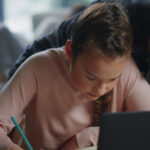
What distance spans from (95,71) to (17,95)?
272 millimetres

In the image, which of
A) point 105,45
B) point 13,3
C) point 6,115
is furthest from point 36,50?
point 13,3

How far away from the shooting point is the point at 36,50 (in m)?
1.10

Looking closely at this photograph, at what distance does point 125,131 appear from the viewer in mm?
546

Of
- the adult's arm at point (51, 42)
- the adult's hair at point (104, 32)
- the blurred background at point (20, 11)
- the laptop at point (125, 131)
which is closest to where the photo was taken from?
the laptop at point (125, 131)

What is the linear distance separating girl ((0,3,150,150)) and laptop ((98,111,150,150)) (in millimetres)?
228

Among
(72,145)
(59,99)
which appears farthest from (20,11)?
(72,145)

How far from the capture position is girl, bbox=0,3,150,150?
794mm

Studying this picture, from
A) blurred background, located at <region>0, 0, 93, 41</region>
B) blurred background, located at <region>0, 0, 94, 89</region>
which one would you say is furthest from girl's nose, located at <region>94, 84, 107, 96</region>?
blurred background, located at <region>0, 0, 93, 41</region>

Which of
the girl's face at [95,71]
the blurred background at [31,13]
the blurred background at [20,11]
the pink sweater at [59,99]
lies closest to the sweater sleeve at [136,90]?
the pink sweater at [59,99]

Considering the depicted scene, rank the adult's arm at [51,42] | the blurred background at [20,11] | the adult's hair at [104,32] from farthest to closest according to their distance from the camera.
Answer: the blurred background at [20,11] < the adult's arm at [51,42] < the adult's hair at [104,32]

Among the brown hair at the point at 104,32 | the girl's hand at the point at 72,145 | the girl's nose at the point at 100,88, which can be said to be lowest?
the girl's hand at the point at 72,145

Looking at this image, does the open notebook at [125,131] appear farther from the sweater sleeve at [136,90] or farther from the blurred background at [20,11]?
the blurred background at [20,11]

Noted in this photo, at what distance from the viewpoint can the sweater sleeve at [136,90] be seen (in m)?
0.90

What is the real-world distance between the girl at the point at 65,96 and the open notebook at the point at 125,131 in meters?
0.23
